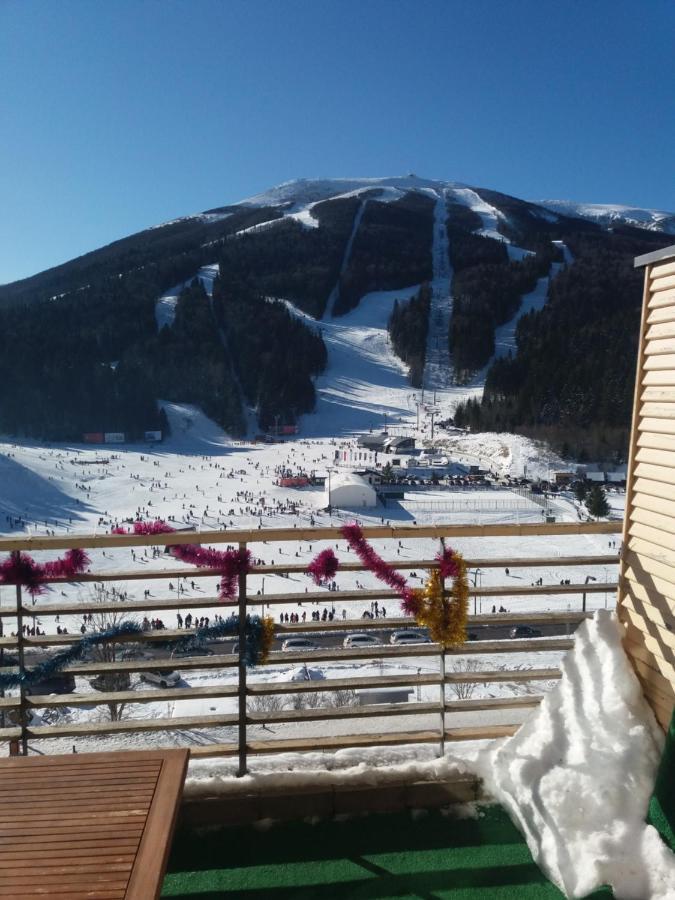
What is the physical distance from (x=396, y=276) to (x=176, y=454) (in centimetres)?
5832

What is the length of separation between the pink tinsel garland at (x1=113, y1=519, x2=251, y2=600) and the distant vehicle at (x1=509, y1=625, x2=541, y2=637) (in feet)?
31.1

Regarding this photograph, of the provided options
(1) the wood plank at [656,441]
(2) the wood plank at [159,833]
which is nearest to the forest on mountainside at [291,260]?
(1) the wood plank at [656,441]

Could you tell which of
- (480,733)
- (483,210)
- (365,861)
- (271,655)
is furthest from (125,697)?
(483,210)

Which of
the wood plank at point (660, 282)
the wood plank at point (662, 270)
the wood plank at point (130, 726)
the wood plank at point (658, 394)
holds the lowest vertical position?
the wood plank at point (130, 726)

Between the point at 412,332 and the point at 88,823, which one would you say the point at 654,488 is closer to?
the point at 88,823

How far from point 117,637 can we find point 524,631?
1003cm

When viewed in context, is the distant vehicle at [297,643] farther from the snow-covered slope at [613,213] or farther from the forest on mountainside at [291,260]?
the snow-covered slope at [613,213]

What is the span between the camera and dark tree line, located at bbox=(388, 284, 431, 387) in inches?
2729

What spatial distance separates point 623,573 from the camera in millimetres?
2115

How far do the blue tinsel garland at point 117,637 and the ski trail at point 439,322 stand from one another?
216ft

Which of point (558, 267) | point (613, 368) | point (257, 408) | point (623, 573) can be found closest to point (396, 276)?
point (558, 267)

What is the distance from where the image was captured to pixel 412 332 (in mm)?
73750

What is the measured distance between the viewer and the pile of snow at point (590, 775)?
5.05 feet

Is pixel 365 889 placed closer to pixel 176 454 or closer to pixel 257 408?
pixel 176 454
